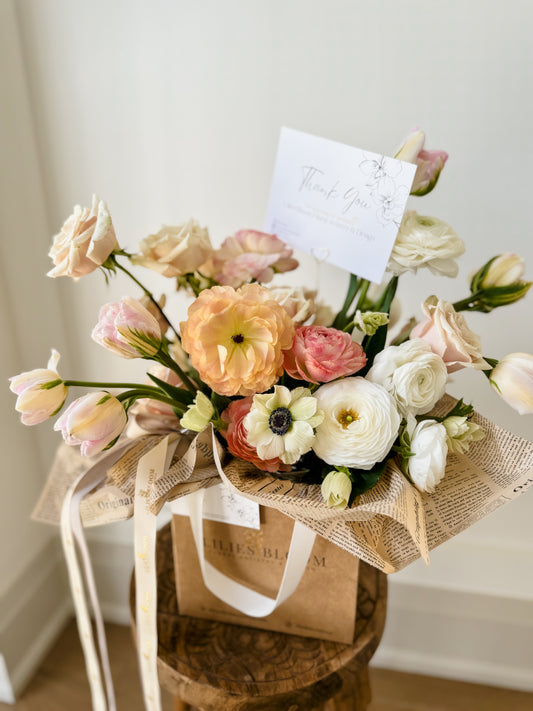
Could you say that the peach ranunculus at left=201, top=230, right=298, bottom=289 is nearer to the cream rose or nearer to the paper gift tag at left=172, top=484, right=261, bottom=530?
the cream rose

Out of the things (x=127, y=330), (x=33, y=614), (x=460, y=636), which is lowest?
(x=33, y=614)

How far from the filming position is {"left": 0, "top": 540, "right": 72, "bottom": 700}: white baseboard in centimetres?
117

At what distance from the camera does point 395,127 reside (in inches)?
34.4

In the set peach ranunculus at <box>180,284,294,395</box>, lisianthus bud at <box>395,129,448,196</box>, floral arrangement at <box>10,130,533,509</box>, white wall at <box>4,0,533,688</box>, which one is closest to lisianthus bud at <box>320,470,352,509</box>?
floral arrangement at <box>10,130,533,509</box>

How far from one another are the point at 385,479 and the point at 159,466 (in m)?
0.25

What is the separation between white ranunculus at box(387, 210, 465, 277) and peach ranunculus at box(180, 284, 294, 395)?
164mm

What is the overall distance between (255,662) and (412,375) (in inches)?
17.5

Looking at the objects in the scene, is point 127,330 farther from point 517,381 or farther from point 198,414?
point 517,381

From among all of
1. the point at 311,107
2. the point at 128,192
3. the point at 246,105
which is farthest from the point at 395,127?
the point at 128,192

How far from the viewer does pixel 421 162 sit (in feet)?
2.06

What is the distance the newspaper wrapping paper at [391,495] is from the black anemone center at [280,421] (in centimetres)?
7

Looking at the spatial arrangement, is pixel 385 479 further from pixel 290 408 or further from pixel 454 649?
pixel 454 649

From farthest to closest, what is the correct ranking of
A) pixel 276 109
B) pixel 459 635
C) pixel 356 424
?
pixel 459 635, pixel 276 109, pixel 356 424

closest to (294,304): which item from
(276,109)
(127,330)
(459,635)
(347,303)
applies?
(347,303)
